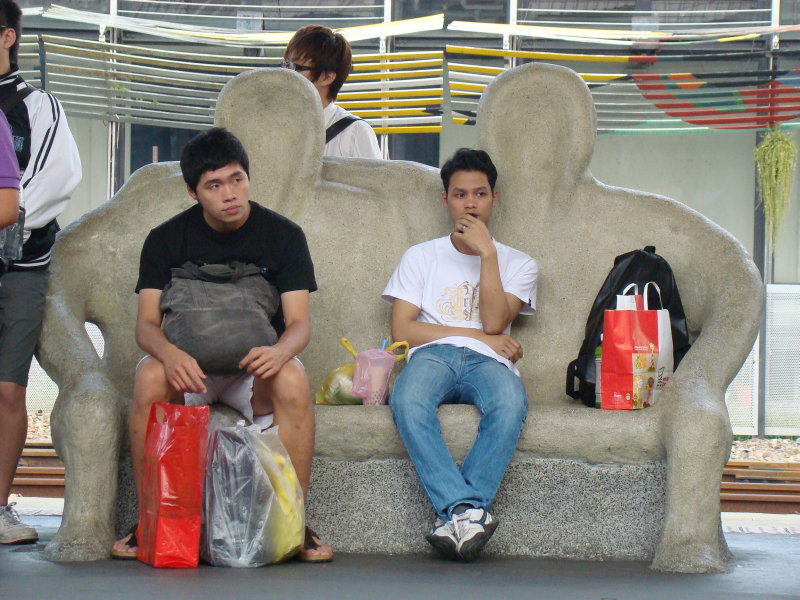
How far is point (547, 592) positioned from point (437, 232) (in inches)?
69.7

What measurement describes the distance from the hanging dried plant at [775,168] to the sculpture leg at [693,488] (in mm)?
5072

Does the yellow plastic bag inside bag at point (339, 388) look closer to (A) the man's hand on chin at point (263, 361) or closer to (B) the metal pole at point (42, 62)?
(A) the man's hand on chin at point (263, 361)

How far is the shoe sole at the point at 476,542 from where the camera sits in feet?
10.9

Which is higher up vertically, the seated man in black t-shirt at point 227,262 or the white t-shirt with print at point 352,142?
the white t-shirt with print at point 352,142

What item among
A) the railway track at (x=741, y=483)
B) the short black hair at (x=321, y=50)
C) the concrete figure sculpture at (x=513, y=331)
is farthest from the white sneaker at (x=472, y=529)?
the railway track at (x=741, y=483)

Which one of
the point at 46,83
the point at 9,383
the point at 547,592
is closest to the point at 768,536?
the point at 547,592

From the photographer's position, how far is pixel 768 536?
436 centimetres

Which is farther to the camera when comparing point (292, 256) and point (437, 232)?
point (437, 232)

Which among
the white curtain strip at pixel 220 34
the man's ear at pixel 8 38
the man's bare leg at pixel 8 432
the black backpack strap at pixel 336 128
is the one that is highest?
the white curtain strip at pixel 220 34

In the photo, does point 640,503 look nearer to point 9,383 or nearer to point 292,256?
point 292,256

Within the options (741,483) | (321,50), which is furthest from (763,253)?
(321,50)

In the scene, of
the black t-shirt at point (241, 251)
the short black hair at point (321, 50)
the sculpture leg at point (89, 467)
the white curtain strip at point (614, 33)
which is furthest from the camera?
the white curtain strip at point (614, 33)

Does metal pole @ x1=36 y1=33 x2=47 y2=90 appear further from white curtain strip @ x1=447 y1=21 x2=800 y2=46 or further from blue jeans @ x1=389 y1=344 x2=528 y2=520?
blue jeans @ x1=389 y1=344 x2=528 y2=520

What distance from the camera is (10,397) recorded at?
3746 mm
